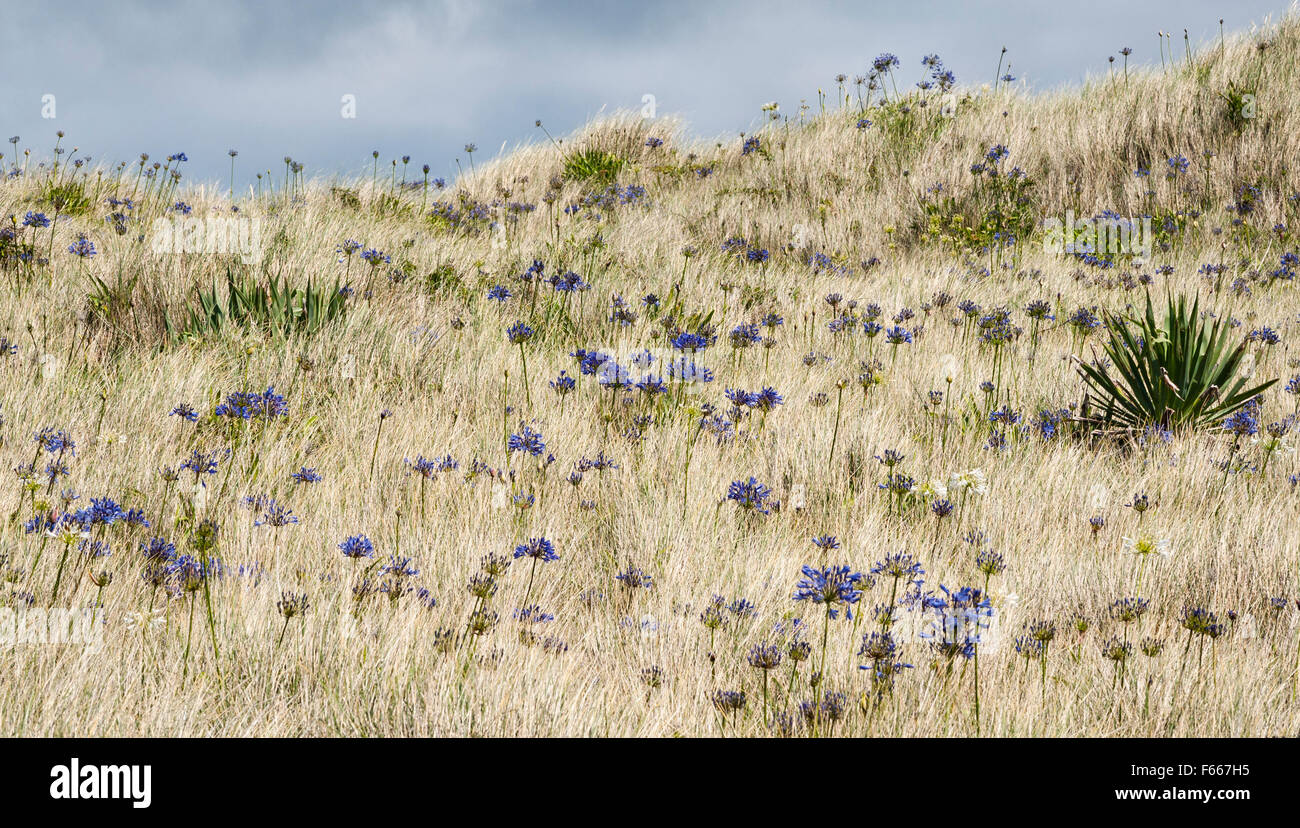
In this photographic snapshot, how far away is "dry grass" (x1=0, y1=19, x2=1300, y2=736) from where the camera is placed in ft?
5.94

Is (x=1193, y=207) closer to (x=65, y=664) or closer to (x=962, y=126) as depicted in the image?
(x=962, y=126)

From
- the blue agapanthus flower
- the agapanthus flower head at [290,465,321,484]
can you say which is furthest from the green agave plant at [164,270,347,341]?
the agapanthus flower head at [290,465,321,484]

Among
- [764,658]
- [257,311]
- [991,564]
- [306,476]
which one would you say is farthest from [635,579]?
[257,311]

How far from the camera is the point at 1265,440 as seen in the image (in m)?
3.53

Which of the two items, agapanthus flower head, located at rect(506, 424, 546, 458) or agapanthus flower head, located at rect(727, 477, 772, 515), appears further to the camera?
agapanthus flower head, located at rect(506, 424, 546, 458)

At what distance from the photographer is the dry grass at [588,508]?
1.81m

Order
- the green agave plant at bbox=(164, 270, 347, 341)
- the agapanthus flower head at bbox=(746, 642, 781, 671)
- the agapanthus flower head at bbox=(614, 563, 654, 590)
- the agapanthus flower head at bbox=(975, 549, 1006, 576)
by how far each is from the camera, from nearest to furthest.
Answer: the agapanthus flower head at bbox=(746, 642, 781, 671)
the agapanthus flower head at bbox=(975, 549, 1006, 576)
the agapanthus flower head at bbox=(614, 563, 654, 590)
the green agave plant at bbox=(164, 270, 347, 341)

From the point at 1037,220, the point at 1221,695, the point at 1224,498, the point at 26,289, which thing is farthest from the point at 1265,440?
the point at 26,289

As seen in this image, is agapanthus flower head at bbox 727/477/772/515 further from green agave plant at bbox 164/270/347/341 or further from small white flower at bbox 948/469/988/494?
green agave plant at bbox 164/270/347/341

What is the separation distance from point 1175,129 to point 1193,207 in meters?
1.34

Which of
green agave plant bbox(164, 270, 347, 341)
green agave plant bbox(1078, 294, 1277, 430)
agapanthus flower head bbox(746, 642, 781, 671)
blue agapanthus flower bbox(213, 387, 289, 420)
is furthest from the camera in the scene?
green agave plant bbox(164, 270, 347, 341)

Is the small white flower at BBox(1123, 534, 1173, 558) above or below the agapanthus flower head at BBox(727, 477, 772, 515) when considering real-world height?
below

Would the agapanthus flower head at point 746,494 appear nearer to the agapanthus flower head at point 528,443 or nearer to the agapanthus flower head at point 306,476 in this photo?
the agapanthus flower head at point 528,443

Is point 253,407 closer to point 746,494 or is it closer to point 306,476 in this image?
point 306,476
